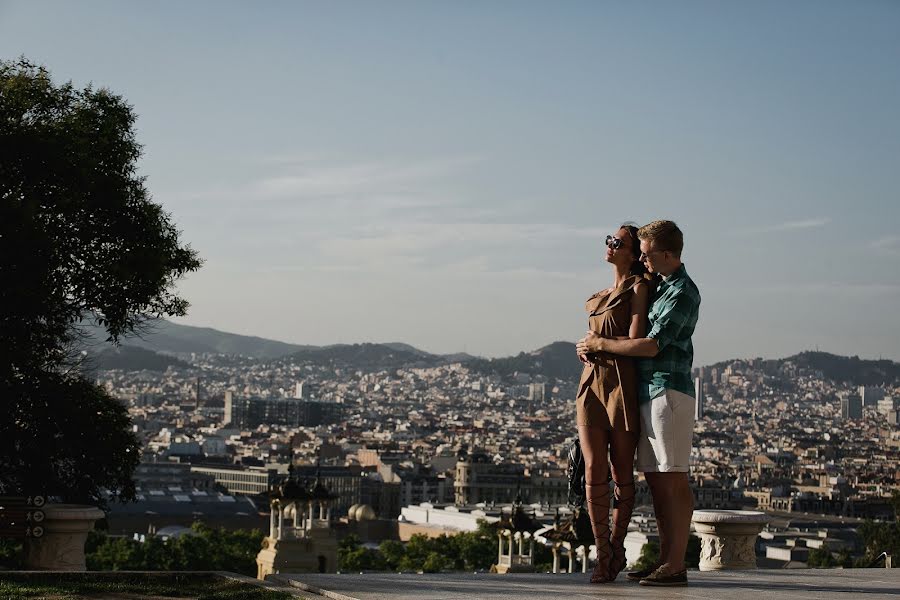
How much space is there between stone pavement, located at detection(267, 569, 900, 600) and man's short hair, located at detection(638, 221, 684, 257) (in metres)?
1.27

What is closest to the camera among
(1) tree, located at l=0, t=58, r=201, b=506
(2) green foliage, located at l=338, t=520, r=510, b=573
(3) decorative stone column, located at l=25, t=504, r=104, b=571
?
(3) decorative stone column, located at l=25, t=504, r=104, b=571

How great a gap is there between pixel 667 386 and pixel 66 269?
7.88 meters

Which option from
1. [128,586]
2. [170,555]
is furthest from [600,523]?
[170,555]

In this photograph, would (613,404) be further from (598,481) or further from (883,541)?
(883,541)

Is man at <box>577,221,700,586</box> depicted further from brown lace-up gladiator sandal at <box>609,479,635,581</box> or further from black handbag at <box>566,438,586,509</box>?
black handbag at <box>566,438,586,509</box>

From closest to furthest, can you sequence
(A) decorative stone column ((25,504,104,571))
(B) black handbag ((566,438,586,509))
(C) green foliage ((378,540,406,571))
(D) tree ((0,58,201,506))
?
(B) black handbag ((566,438,586,509)) → (A) decorative stone column ((25,504,104,571)) → (D) tree ((0,58,201,506)) → (C) green foliage ((378,540,406,571))

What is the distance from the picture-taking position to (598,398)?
6.62m

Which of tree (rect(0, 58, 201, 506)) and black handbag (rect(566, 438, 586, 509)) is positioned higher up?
tree (rect(0, 58, 201, 506))

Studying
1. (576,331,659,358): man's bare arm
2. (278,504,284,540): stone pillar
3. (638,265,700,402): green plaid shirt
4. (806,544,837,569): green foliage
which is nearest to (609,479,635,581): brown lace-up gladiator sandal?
(638,265,700,402): green plaid shirt

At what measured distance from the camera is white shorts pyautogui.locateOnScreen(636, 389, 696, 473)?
21.2 ft

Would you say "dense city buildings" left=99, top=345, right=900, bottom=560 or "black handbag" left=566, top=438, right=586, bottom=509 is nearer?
"black handbag" left=566, top=438, right=586, bottom=509

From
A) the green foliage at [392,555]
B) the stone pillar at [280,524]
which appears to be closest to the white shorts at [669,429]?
the stone pillar at [280,524]

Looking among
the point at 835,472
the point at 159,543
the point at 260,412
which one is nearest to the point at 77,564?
the point at 159,543

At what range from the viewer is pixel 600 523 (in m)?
6.71
